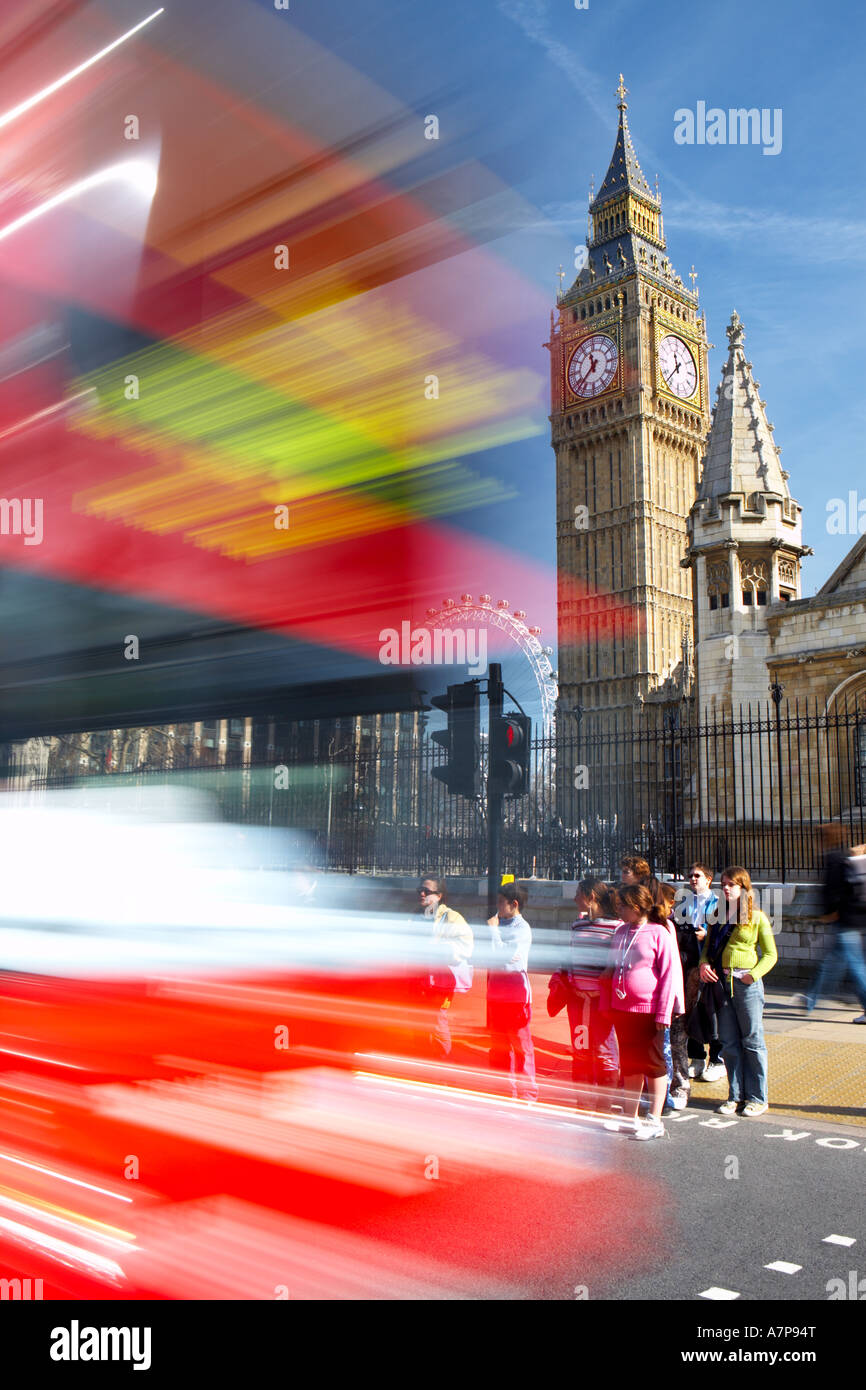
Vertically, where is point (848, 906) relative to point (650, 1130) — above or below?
above

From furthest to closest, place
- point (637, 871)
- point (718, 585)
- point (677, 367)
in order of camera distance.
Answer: point (677, 367) < point (718, 585) < point (637, 871)

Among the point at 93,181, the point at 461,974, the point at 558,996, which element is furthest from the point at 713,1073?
the point at 93,181

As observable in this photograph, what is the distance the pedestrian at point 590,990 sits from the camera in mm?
6547

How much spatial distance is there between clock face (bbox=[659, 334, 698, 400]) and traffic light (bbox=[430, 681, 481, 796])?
223ft

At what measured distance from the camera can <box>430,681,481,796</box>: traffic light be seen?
6.79 m

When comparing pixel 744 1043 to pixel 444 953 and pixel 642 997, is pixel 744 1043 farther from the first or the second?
pixel 444 953

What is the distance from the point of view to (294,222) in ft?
15.7

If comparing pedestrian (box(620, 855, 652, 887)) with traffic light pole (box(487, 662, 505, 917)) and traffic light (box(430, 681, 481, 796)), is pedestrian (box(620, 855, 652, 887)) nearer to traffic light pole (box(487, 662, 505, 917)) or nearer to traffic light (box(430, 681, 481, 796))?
traffic light pole (box(487, 662, 505, 917))

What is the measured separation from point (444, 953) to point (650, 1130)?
2006 mm

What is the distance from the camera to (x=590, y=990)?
21.7 ft

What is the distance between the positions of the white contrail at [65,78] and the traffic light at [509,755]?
4669mm

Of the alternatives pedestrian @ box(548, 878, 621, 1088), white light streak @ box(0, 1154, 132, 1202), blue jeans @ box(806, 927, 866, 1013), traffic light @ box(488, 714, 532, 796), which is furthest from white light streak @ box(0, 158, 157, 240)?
blue jeans @ box(806, 927, 866, 1013)

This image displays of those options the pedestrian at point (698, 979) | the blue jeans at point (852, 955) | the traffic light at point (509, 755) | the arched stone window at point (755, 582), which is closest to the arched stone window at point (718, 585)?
the arched stone window at point (755, 582)
